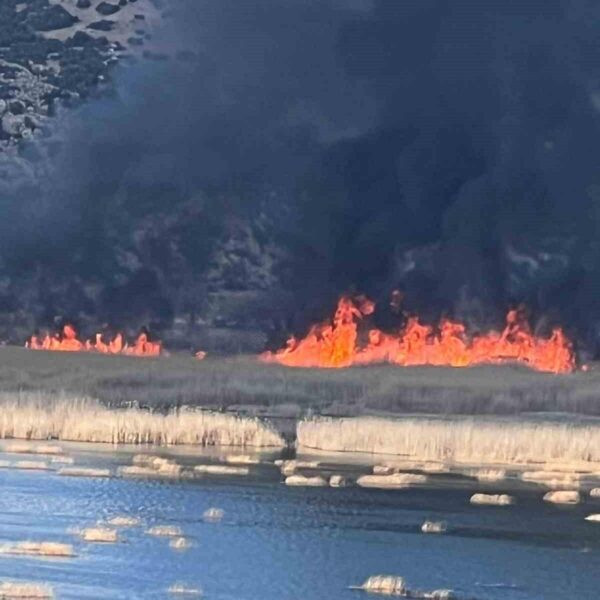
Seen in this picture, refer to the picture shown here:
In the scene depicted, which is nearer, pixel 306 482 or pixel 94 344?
pixel 306 482

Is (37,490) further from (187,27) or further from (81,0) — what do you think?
(81,0)

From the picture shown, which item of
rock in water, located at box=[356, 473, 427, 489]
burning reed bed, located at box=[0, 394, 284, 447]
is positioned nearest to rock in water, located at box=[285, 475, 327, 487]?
rock in water, located at box=[356, 473, 427, 489]

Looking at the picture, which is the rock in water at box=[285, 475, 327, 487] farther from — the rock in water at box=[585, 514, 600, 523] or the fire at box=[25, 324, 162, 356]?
the fire at box=[25, 324, 162, 356]

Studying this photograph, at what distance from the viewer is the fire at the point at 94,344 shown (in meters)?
96.7

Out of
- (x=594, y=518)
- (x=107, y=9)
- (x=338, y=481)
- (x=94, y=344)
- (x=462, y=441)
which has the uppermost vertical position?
(x=107, y=9)

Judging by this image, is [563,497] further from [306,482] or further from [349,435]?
[349,435]

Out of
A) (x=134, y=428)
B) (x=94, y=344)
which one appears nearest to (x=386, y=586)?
(x=134, y=428)

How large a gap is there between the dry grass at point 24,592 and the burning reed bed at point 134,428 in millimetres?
26755

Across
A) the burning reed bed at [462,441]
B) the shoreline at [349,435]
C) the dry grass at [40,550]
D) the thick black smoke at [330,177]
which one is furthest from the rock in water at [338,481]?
the thick black smoke at [330,177]

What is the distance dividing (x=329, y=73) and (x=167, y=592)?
202 feet

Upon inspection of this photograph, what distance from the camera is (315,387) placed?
83250mm

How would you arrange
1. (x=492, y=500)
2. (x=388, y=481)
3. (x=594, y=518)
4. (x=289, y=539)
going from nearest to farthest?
(x=289, y=539), (x=594, y=518), (x=492, y=500), (x=388, y=481)

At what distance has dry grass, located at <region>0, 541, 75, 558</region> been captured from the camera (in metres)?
48.5

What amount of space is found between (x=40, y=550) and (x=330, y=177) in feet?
179
